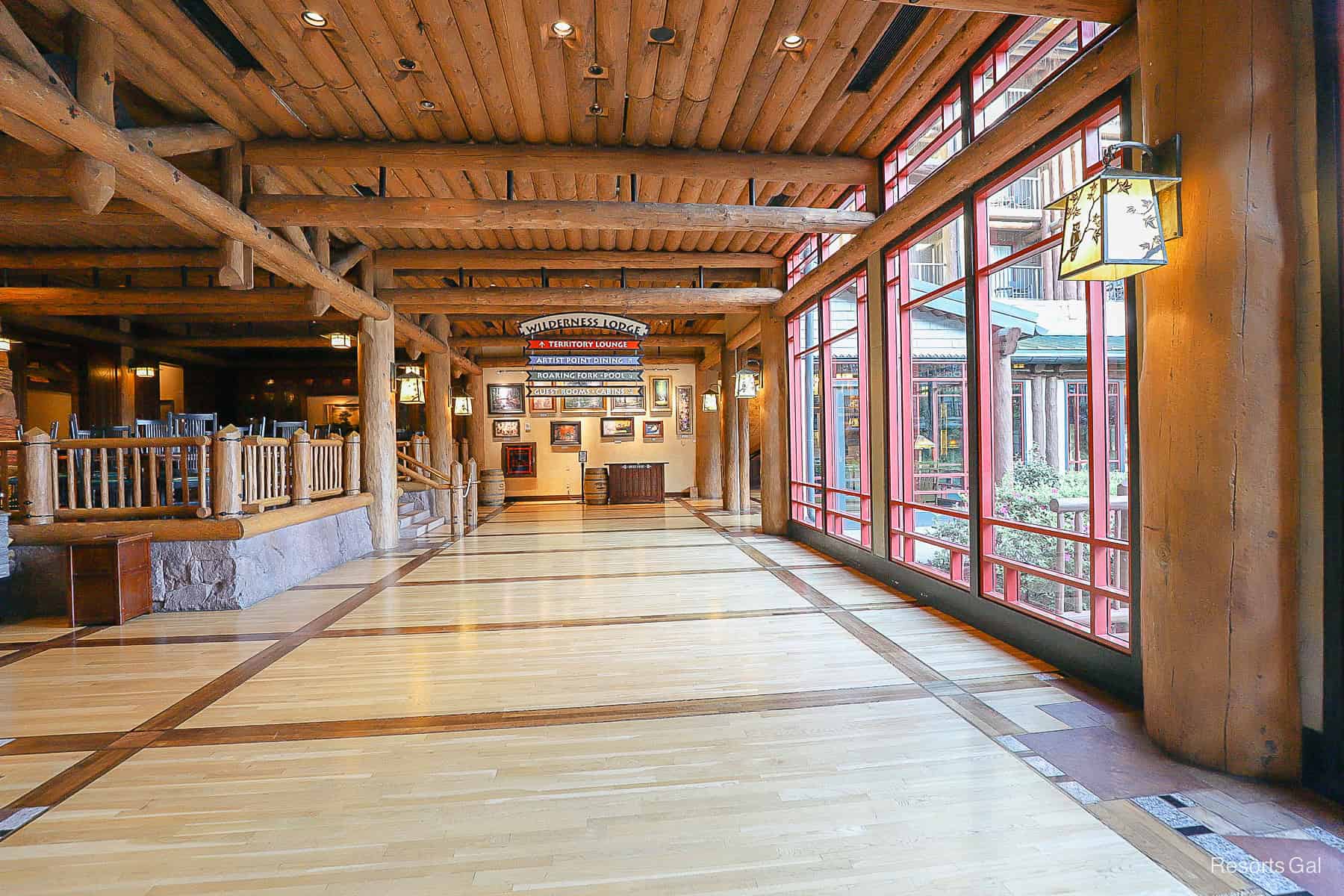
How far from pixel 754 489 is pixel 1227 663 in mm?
15283

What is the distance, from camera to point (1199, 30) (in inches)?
103

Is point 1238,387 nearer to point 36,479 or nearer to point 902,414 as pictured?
point 902,414

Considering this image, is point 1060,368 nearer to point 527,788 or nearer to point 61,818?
point 527,788

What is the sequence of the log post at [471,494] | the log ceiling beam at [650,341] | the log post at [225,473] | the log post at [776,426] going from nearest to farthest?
the log post at [225,473] → the log post at [776,426] → the log post at [471,494] → the log ceiling beam at [650,341]

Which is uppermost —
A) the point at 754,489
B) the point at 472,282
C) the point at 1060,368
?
the point at 472,282

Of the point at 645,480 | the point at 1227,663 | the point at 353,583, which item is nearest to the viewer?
the point at 1227,663

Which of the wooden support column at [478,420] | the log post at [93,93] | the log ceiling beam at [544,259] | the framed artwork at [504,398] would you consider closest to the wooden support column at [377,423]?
the log ceiling beam at [544,259]

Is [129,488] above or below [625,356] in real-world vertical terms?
below

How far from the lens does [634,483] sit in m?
14.8

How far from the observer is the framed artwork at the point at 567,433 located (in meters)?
16.0

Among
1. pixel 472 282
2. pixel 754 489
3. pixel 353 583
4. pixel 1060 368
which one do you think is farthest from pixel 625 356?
pixel 754 489

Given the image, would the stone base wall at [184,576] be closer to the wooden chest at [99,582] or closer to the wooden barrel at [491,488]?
the wooden chest at [99,582]

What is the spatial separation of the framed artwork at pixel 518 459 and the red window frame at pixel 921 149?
457 inches

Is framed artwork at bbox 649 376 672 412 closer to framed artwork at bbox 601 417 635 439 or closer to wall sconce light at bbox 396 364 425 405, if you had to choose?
framed artwork at bbox 601 417 635 439
